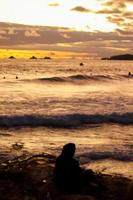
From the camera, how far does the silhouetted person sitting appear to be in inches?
439

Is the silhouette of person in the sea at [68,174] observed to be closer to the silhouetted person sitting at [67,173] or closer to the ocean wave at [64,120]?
the silhouetted person sitting at [67,173]

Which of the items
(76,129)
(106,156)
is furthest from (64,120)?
(106,156)

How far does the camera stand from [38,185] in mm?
11430

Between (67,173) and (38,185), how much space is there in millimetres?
750

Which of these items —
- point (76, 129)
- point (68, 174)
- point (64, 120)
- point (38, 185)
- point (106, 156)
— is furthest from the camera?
point (64, 120)

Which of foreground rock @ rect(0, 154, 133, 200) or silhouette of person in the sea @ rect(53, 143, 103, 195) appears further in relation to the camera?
silhouette of person in the sea @ rect(53, 143, 103, 195)

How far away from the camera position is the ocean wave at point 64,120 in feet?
82.0

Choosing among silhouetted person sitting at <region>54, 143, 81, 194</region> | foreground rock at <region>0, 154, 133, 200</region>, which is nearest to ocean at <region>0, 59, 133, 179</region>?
foreground rock at <region>0, 154, 133, 200</region>

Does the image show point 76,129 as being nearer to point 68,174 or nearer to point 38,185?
point 38,185

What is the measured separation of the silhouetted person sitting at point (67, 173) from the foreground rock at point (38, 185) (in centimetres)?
19

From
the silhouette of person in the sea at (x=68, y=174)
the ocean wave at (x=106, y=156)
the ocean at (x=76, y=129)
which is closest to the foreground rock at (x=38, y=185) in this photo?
the silhouette of person in the sea at (x=68, y=174)

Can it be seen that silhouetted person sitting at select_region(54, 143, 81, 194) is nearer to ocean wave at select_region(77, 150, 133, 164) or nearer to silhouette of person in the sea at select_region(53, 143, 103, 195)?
silhouette of person in the sea at select_region(53, 143, 103, 195)

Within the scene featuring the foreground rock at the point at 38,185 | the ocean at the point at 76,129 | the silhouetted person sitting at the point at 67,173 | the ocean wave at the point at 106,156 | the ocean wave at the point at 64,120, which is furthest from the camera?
the ocean wave at the point at 64,120

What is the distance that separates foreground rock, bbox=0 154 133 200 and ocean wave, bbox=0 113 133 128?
1175 centimetres
